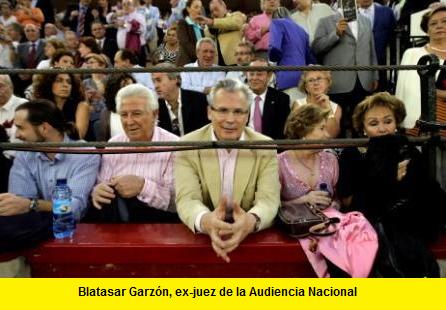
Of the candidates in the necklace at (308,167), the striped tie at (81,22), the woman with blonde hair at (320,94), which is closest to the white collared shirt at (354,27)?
the woman with blonde hair at (320,94)

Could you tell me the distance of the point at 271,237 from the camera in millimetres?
2428

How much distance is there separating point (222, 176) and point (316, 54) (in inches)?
124

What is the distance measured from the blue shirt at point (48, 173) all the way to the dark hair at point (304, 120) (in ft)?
3.24

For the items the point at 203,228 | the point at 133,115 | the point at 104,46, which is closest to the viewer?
the point at 203,228

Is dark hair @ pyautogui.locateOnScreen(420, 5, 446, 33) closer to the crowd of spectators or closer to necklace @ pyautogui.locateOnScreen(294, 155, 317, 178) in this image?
the crowd of spectators

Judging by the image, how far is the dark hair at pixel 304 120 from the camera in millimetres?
2934

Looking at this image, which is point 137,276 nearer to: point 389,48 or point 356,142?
point 356,142

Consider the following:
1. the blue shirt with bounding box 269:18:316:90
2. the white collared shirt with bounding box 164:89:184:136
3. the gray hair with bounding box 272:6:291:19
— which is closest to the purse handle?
the white collared shirt with bounding box 164:89:184:136

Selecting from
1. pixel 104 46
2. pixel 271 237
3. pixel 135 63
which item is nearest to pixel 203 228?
pixel 271 237

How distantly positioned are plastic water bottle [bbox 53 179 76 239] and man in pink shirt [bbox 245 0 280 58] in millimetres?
3616

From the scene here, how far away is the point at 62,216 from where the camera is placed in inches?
96.7

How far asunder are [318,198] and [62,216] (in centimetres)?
112

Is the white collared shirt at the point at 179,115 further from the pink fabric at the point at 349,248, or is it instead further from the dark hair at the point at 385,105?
the pink fabric at the point at 349,248

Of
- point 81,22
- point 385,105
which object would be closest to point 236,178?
point 385,105
